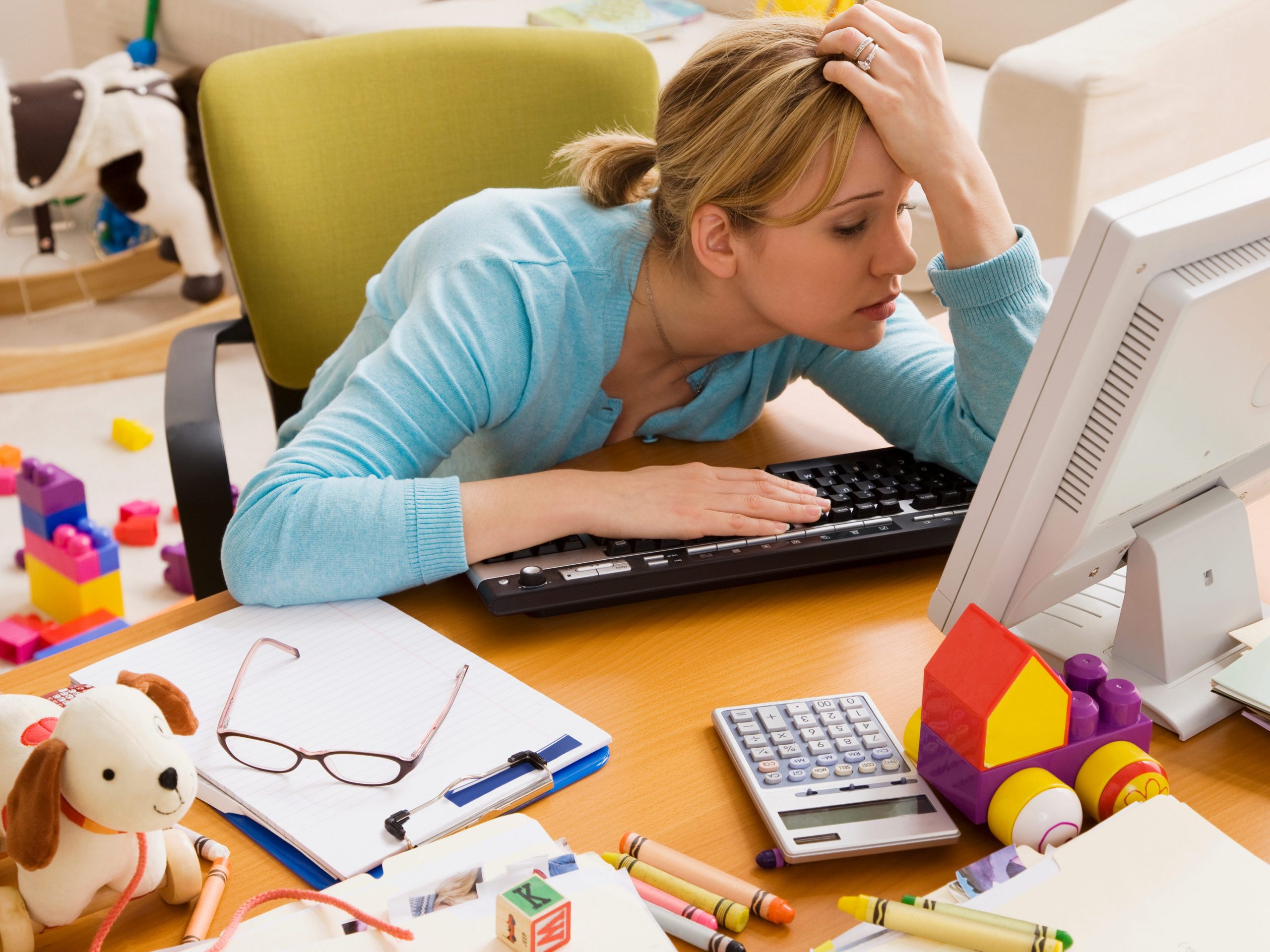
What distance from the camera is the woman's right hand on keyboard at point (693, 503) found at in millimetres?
911

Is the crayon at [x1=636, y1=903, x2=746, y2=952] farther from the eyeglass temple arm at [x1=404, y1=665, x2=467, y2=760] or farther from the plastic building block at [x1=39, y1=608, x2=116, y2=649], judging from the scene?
the plastic building block at [x1=39, y1=608, x2=116, y2=649]

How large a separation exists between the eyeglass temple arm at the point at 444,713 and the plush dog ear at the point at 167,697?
0.15m

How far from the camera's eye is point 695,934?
1.96ft

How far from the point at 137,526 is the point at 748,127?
1.57 meters

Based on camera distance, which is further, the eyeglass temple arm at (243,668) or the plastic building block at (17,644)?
the plastic building block at (17,644)

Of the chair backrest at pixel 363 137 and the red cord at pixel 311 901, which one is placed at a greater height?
the chair backrest at pixel 363 137

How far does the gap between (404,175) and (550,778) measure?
88 centimetres

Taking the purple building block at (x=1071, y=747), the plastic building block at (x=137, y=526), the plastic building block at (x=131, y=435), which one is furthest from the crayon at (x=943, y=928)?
the plastic building block at (x=131, y=435)

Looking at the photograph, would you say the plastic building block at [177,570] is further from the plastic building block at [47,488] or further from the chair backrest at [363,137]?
the chair backrest at [363,137]

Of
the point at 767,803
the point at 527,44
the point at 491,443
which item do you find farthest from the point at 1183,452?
the point at 527,44

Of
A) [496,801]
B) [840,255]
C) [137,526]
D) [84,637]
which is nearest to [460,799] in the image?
[496,801]

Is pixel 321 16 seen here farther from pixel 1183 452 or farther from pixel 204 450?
pixel 1183 452

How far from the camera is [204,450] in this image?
110 cm

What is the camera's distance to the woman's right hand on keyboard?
35.9 inches
